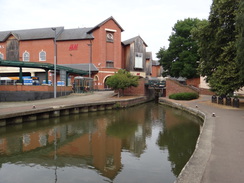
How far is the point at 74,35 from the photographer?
4284cm

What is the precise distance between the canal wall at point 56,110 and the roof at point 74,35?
1925 cm

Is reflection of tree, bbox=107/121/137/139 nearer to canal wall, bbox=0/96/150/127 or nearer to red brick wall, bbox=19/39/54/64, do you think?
canal wall, bbox=0/96/150/127

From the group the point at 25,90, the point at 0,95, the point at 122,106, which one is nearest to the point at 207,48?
the point at 122,106

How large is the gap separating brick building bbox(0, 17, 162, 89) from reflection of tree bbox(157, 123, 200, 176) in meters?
25.9

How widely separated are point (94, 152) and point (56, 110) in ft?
33.6

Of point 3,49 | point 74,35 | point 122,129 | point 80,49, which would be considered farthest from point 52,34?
point 122,129

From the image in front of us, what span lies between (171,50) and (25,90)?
2794 centimetres

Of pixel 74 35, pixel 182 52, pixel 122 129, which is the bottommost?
pixel 122 129

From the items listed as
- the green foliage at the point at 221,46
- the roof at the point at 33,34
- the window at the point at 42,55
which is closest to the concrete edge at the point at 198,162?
the green foliage at the point at 221,46

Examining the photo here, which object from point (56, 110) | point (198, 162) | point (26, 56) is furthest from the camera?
point (26, 56)

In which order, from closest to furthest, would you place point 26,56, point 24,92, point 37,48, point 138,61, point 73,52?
point 24,92 < point 73,52 < point 37,48 < point 26,56 < point 138,61

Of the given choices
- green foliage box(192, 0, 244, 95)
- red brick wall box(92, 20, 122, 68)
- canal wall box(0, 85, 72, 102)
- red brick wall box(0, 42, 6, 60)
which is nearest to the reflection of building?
canal wall box(0, 85, 72, 102)

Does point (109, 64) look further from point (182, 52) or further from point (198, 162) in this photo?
point (198, 162)

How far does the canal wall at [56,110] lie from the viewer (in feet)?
50.1
